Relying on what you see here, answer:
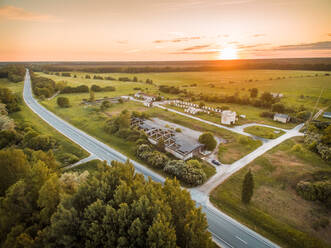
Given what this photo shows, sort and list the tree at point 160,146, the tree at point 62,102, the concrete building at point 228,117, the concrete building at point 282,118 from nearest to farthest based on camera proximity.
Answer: the tree at point 160,146 < the concrete building at point 228,117 < the concrete building at point 282,118 < the tree at point 62,102

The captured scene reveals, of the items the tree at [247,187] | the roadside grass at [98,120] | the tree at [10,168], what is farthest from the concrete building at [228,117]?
the tree at [10,168]

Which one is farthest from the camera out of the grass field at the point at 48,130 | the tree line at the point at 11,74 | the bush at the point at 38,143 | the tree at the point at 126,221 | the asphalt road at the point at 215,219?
the tree line at the point at 11,74

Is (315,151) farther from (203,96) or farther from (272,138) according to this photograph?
(203,96)

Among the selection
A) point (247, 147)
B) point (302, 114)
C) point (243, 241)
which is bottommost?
point (243, 241)

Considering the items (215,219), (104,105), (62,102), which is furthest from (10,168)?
(62,102)

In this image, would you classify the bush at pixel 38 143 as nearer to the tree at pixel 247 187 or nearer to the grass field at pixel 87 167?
the grass field at pixel 87 167

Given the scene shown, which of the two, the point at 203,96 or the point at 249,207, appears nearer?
the point at 249,207

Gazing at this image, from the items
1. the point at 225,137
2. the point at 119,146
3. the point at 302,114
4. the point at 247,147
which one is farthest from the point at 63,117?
the point at 302,114

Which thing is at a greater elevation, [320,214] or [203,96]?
[203,96]
